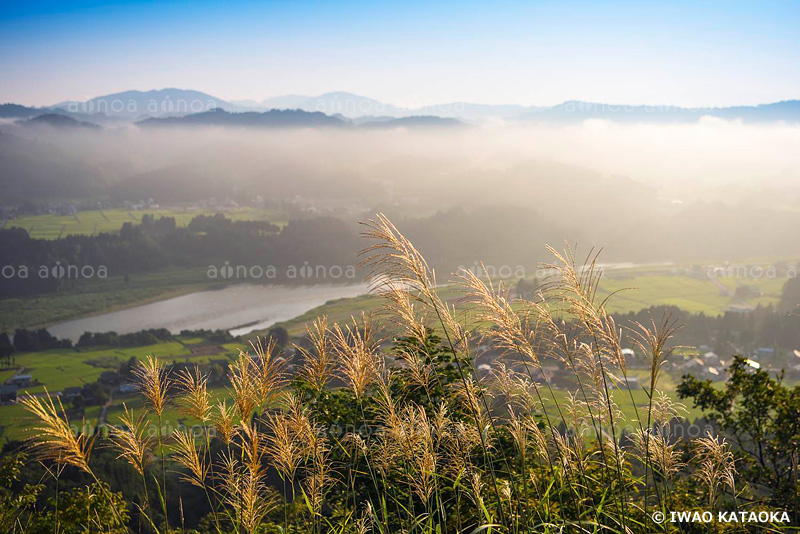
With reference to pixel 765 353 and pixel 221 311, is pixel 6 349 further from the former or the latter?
pixel 765 353

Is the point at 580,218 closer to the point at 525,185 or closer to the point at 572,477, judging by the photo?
the point at 525,185

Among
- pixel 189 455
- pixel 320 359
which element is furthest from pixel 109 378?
pixel 320 359

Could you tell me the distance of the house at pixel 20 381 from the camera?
98.8 ft

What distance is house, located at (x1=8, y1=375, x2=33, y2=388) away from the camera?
3011 centimetres

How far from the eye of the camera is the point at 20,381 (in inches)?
1204

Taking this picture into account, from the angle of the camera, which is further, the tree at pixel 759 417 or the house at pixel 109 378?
the house at pixel 109 378

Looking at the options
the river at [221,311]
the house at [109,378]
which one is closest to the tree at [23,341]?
the river at [221,311]

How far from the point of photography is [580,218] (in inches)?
3442

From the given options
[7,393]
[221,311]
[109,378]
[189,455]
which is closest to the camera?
[189,455]

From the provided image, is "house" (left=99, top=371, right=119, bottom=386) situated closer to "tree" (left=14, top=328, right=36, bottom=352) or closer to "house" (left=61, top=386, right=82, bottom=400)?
"house" (left=61, top=386, right=82, bottom=400)

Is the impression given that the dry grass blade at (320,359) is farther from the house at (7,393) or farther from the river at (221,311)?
the river at (221,311)

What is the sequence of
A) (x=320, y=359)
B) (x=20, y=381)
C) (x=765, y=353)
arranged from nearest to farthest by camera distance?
(x=320, y=359) < (x=765, y=353) < (x=20, y=381)

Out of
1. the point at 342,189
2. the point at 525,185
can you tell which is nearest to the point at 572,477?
the point at 525,185

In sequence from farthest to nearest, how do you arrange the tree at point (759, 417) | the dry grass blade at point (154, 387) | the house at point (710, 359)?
the house at point (710, 359) → the tree at point (759, 417) → the dry grass blade at point (154, 387)
